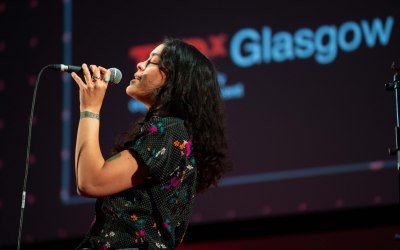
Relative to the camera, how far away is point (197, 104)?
6.52ft

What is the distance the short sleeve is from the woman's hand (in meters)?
0.15

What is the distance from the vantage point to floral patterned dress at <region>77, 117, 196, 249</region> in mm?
1782

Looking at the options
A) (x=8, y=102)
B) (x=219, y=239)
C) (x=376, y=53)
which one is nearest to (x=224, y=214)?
(x=219, y=239)

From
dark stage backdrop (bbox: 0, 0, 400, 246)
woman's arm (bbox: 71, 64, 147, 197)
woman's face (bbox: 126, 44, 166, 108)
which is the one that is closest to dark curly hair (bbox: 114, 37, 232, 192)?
woman's face (bbox: 126, 44, 166, 108)

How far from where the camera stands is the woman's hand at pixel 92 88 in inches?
73.1

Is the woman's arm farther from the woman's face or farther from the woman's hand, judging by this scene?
the woman's face

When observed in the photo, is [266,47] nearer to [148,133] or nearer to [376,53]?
[376,53]

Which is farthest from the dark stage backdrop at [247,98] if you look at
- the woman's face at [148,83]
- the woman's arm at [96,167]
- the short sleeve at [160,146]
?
the woman's arm at [96,167]

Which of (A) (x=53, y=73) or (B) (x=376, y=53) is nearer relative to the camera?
(B) (x=376, y=53)

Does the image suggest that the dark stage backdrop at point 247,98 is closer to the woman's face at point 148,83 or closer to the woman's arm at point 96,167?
the woman's face at point 148,83

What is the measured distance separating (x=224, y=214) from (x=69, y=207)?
920 millimetres

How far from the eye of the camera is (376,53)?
3277mm

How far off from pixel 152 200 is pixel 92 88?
362 millimetres

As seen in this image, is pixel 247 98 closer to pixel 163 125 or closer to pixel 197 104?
pixel 197 104
